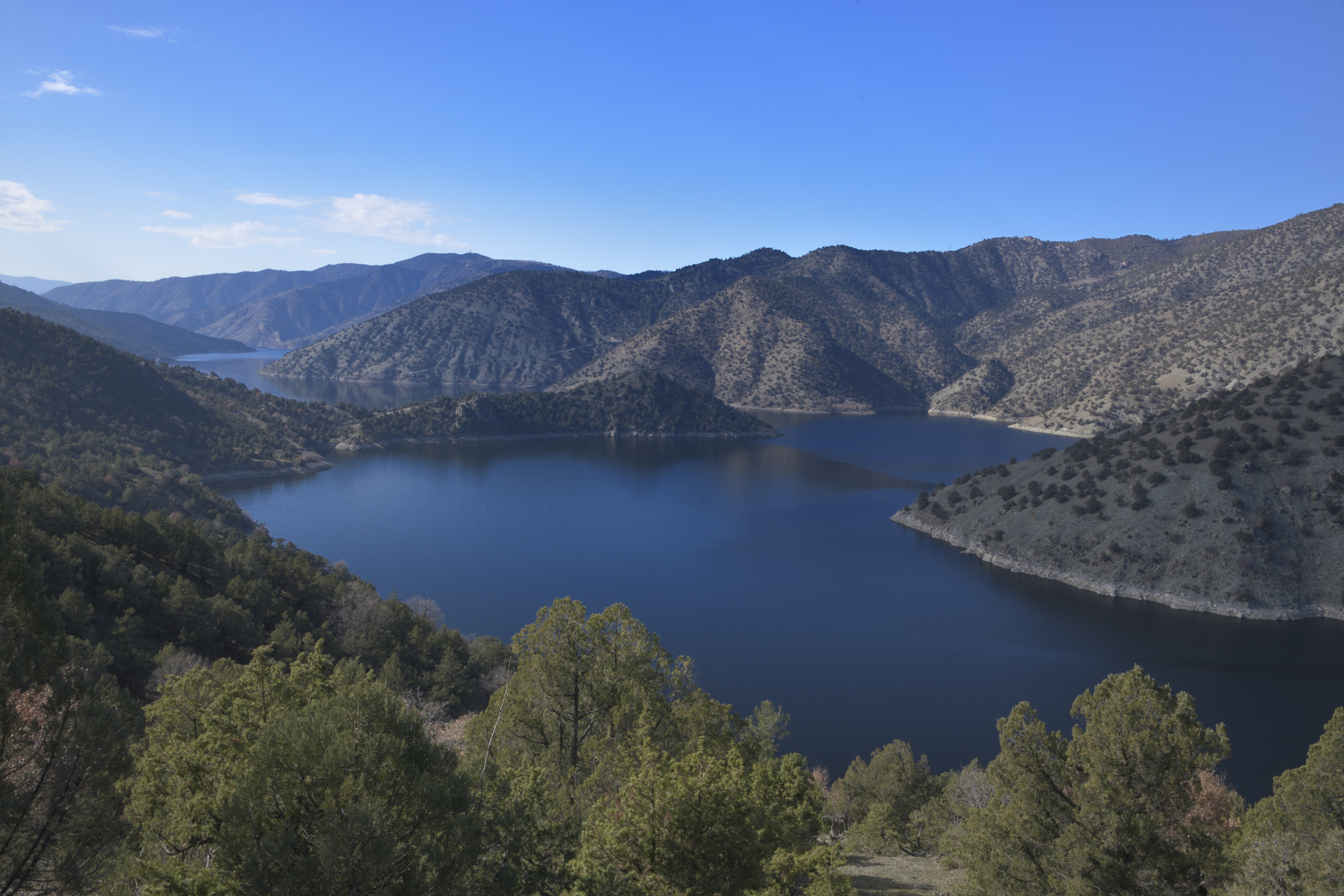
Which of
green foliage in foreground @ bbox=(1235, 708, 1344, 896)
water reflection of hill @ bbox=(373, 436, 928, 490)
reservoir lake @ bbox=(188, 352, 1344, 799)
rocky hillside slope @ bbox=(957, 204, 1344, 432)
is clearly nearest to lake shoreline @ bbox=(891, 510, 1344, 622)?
reservoir lake @ bbox=(188, 352, 1344, 799)

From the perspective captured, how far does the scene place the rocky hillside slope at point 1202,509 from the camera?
178ft

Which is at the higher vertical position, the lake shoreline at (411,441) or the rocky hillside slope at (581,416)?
the rocky hillside slope at (581,416)

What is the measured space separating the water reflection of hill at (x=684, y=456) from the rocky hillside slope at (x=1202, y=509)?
102 feet

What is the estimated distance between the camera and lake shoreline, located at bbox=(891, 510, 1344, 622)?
5203 centimetres

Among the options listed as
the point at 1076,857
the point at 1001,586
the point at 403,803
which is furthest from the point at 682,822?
the point at 1001,586

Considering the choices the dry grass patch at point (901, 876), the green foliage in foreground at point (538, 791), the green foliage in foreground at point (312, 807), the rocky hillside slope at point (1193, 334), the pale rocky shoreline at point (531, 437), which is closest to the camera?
the green foliage in foreground at point (312, 807)

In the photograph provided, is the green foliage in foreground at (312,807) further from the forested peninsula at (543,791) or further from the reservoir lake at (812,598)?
the reservoir lake at (812,598)

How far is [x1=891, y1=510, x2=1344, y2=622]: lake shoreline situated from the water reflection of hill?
96.4 ft

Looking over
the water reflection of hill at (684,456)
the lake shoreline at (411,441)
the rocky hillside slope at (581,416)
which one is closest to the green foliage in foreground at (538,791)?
the lake shoreline at (411,441)

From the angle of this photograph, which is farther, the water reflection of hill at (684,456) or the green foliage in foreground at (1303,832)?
the water reflection of hill at (684,456)

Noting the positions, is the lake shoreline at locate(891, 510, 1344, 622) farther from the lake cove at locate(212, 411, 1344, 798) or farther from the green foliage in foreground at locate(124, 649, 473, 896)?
the green foliage in foreground at locate(124, 649, 473, 896)

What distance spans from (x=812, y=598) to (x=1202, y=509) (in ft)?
107

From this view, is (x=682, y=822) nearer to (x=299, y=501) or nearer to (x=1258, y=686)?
(x=1258, y=686)

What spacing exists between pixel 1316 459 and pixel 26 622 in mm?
79156
